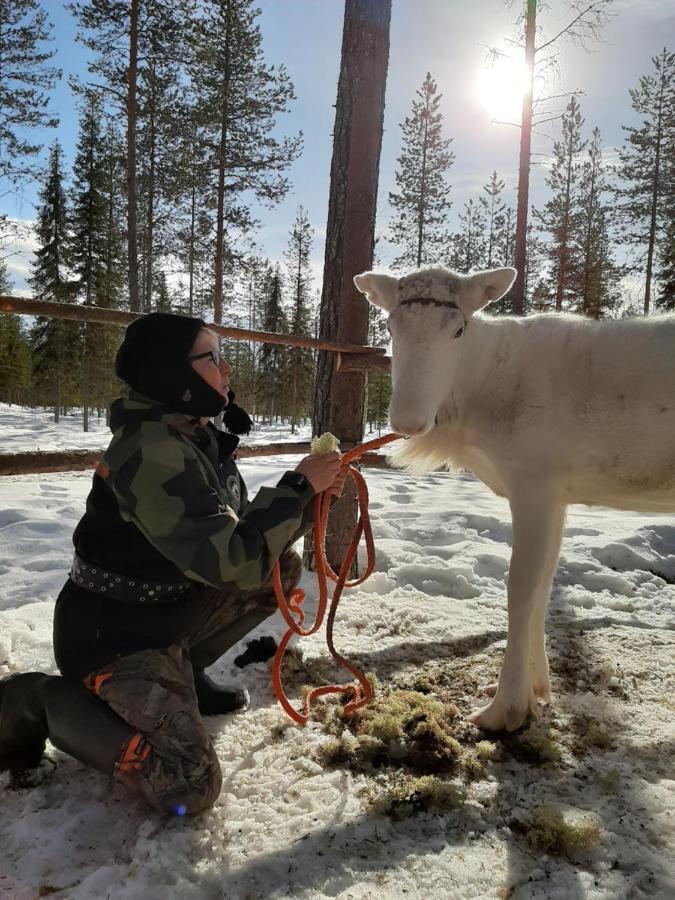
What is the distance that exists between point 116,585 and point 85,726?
45 centimetres

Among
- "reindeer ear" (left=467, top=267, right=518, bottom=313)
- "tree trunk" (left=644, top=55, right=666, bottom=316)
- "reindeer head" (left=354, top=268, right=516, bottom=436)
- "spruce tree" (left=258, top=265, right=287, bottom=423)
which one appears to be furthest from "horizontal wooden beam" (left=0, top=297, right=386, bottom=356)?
"spruce tree" (left=258, top=265, right=287, bottom=423)

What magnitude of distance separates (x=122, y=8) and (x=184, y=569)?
17970 millimetres

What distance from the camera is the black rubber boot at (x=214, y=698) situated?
7.89 feet

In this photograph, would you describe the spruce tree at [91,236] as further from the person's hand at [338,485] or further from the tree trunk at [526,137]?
the person's hand at [338,485]

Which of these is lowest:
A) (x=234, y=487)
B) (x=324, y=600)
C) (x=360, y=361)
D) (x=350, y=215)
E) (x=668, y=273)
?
(x=324, y=600)

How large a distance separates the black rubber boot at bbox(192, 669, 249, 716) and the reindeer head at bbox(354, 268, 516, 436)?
1444mm

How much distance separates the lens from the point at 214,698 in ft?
7.93

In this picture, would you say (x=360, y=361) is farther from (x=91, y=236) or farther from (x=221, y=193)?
(x=91, y=236)

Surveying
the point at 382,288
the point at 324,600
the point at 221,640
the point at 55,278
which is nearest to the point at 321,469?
the point at 324,600

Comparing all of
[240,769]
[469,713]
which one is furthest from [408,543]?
[240,769]

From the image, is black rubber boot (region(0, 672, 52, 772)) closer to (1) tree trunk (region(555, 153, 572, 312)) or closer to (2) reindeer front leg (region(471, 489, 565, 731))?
(2) reindeer front leg (region(471, 489, 565, 731))

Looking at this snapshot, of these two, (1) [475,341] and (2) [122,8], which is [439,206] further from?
(1) [475,341]

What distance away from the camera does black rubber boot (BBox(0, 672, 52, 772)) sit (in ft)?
6.20

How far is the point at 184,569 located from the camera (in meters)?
1.72
